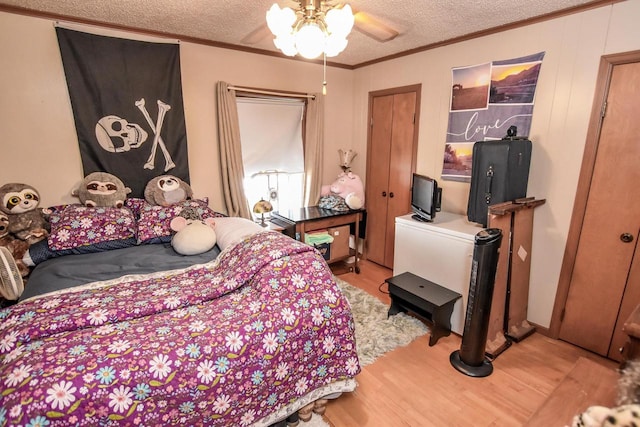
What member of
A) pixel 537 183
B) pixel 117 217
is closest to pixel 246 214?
pixel 117 217

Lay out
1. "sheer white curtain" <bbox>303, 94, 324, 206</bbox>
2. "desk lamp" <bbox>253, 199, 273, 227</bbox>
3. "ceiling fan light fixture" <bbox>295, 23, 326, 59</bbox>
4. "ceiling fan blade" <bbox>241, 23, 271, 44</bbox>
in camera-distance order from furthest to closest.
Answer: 1. "sheer white curtain" <bbox>303, 94, 324, 206</bbox>
2. "desk lamp" <bbox>253, 199, 273, 227</bbox>
3. "ceiling fan blade" <bbox>241, 23, 271, 44</bbox>
4. "ceiling fan light fixture" <bbox>295, 23, 326, 59</bbox>

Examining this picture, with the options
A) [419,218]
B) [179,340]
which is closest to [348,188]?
[419,218]

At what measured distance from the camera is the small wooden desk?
3.06 m

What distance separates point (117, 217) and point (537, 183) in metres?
3.23

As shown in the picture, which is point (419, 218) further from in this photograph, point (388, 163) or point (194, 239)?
point (194, 239)

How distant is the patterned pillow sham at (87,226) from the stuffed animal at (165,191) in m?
0.26

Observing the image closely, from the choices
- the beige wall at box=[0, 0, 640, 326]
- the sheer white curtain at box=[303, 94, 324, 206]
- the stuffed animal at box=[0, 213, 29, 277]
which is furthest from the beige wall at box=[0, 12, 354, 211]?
the sheer white curtain at box=[303, 94, 324, 206]

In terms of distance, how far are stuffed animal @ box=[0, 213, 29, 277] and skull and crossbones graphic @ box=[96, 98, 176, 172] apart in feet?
2.70

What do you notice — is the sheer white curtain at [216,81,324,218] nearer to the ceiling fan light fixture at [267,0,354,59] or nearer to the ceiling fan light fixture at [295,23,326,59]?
the ceiling fan light fixture at [267,0,354,59]

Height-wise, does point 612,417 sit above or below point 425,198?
below

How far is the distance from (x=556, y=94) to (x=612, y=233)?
3.44ft

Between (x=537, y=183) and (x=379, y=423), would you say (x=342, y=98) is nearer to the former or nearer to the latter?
(x=537, y=183)

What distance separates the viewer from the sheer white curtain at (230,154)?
2.86m

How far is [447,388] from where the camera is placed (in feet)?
6.23
